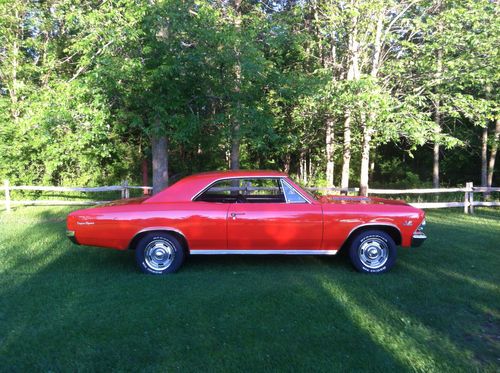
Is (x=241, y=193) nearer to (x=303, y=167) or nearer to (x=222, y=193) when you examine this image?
(x=222, y=193)

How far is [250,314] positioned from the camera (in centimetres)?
421

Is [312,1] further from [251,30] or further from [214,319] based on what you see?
[214,319]

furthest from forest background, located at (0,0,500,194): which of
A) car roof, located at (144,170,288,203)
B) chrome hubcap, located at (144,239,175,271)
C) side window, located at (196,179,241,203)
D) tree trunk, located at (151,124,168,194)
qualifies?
chrome hubcap, located at (144,239,175,271)

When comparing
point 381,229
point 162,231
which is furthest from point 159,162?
point 381,229

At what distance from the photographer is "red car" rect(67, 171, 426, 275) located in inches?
214

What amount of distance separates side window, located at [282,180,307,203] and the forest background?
367 centimetres

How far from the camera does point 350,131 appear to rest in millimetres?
13352

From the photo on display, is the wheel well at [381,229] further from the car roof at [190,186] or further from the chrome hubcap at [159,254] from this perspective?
the chrome hubcap at [159,254]

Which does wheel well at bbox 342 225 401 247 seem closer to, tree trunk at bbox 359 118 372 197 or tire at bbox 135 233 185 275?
tire at bbox 135 233 185 275

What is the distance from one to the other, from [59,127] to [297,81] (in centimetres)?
565

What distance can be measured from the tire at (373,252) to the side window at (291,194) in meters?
0.94

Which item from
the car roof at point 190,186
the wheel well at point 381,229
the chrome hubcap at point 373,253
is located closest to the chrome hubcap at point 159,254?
the car roof at point 190,186

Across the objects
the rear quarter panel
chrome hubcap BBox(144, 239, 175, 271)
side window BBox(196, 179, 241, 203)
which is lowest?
chrome hubcap BBox(144, 239, 175, 271)

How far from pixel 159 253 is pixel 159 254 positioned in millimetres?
14
